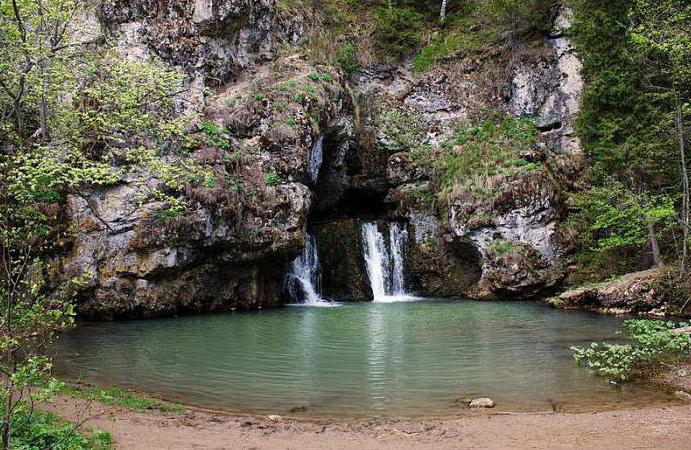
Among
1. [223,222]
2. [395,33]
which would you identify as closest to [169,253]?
[223,222]

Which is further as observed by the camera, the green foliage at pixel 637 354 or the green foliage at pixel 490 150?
the green foliage at pixel 490 150

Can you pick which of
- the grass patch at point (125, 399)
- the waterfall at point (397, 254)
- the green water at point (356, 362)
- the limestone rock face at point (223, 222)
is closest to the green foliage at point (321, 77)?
the limestone rock face at point (223, 222)

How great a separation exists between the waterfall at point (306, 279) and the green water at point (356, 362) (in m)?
6.12

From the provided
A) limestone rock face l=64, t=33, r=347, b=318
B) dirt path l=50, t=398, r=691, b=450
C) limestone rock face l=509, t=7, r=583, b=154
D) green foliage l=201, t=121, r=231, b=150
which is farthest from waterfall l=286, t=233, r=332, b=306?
dirt path l=50, t=398, r=691, b=450

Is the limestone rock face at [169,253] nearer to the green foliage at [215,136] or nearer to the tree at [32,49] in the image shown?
the green foliage at [215,136]

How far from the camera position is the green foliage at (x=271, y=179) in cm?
2130

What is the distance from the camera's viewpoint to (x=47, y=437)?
5.18 m

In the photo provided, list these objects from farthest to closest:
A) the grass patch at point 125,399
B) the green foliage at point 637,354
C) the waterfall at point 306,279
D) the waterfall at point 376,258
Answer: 1. the waterfall at point 376,258
2. the waterfall at point 306,279
3. the green foliage at point 637,354
4. the grass patch at point 125,399

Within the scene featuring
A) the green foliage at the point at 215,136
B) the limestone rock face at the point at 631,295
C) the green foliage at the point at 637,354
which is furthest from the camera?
the green foliage at the point at 215,136

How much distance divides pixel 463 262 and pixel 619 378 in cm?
1694

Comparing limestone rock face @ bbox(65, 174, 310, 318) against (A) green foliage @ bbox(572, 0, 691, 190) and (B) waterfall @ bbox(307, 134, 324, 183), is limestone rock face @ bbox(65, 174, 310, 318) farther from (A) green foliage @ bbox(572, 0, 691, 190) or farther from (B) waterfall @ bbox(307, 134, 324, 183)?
(A) green foliage @ bbox(572, 0, 691, 190)

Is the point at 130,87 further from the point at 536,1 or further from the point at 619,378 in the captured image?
the point at 536,1

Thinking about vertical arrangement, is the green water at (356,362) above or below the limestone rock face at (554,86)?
below

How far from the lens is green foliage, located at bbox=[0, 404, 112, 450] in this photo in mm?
4898
